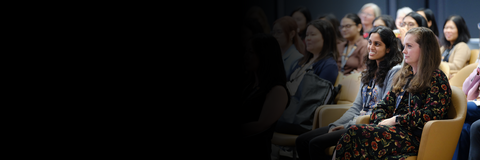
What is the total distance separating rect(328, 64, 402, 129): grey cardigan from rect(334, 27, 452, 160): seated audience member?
171mm

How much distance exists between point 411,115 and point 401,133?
0.10 metres

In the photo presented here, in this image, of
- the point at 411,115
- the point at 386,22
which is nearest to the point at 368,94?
the point at 411,115

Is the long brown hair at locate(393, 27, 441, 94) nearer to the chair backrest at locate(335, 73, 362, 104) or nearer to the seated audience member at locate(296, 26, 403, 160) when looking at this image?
the seated audience member at locate(296, 26, 403, 160)

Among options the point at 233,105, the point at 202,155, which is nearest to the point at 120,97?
the point at 202,155

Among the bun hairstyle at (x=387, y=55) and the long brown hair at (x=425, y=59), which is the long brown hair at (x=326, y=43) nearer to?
the bun hairstyle at (x=387, y=55)

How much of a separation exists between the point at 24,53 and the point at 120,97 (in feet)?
0.44

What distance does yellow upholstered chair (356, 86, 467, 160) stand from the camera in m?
1.62

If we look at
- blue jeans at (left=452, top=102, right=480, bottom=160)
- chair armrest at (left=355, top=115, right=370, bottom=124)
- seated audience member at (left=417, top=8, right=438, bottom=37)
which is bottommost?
blue jeans at (left=452, top=102, right=480, bottom=160)

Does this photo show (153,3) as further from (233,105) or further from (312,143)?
(312,143)

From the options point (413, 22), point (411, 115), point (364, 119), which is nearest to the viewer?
point (411, 115)

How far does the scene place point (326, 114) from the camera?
219 centimetres

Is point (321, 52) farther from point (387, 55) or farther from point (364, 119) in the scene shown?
point (364, 119)

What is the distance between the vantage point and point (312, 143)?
197 cm

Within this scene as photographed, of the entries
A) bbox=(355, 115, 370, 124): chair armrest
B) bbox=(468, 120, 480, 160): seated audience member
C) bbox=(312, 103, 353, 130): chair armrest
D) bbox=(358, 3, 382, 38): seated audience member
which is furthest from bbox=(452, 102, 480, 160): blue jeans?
bbox=(358, 3, 382, 38): seated audience member
